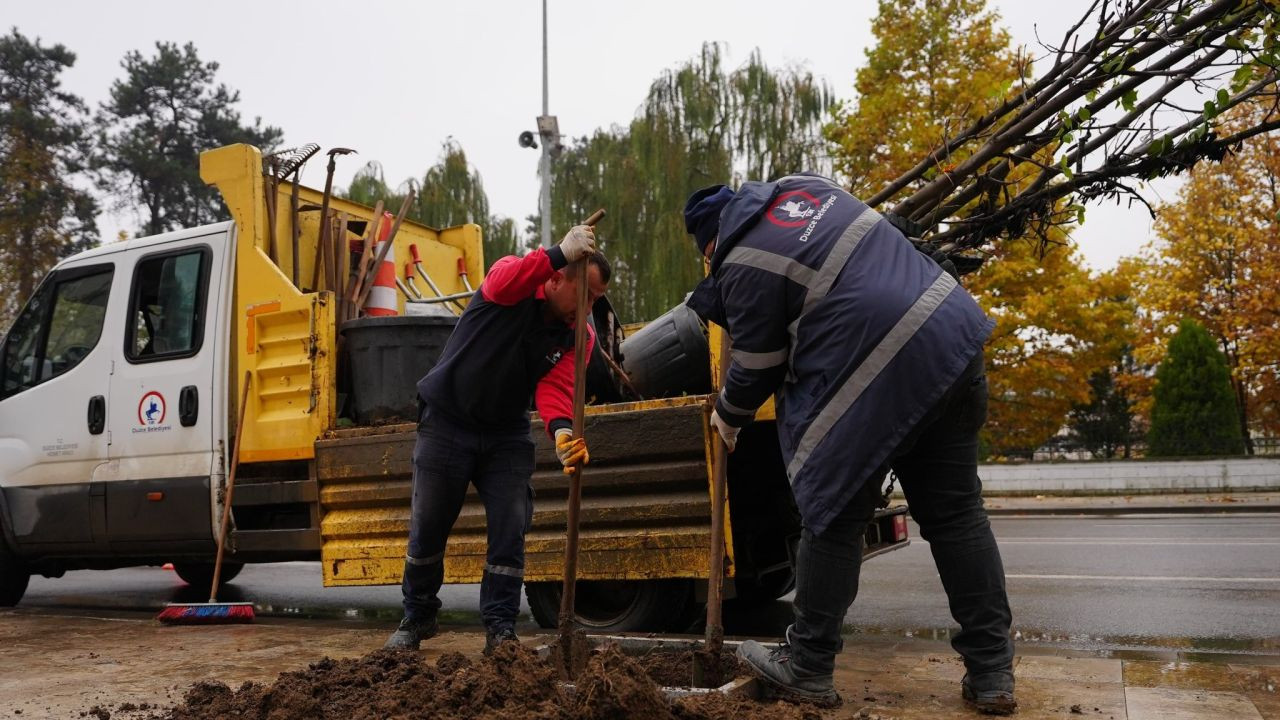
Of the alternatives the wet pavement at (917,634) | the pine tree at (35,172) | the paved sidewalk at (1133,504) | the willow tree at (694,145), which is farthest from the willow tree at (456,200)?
the wet pavement at (917,634)

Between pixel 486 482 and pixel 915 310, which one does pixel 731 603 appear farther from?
pixel 915 310

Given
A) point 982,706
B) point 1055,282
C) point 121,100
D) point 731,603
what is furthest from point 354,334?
point 121,100

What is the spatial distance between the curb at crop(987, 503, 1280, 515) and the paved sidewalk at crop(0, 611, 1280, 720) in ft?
37.4

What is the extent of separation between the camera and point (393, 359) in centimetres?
569

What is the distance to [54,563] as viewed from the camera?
707 centimetres

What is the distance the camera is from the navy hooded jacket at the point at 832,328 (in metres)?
3.15

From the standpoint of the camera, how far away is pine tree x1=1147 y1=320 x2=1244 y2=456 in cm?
1942

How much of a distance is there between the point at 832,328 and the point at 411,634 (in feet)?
7.82

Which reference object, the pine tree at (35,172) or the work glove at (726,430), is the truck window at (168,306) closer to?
the work glove at (726,430)

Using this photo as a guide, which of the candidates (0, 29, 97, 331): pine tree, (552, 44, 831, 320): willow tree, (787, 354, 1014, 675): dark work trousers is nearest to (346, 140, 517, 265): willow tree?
(552, 44, 831, 320): willow tree

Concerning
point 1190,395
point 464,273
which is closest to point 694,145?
point 1190,395

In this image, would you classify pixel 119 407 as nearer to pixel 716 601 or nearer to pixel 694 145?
pixel 716 601

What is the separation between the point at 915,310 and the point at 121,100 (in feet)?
123

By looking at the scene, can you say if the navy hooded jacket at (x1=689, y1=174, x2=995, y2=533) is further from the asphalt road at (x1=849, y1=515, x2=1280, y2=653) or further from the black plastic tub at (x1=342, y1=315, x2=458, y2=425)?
the black plastic tub at (x1=342, y1=315, x2=458, y2=425)
